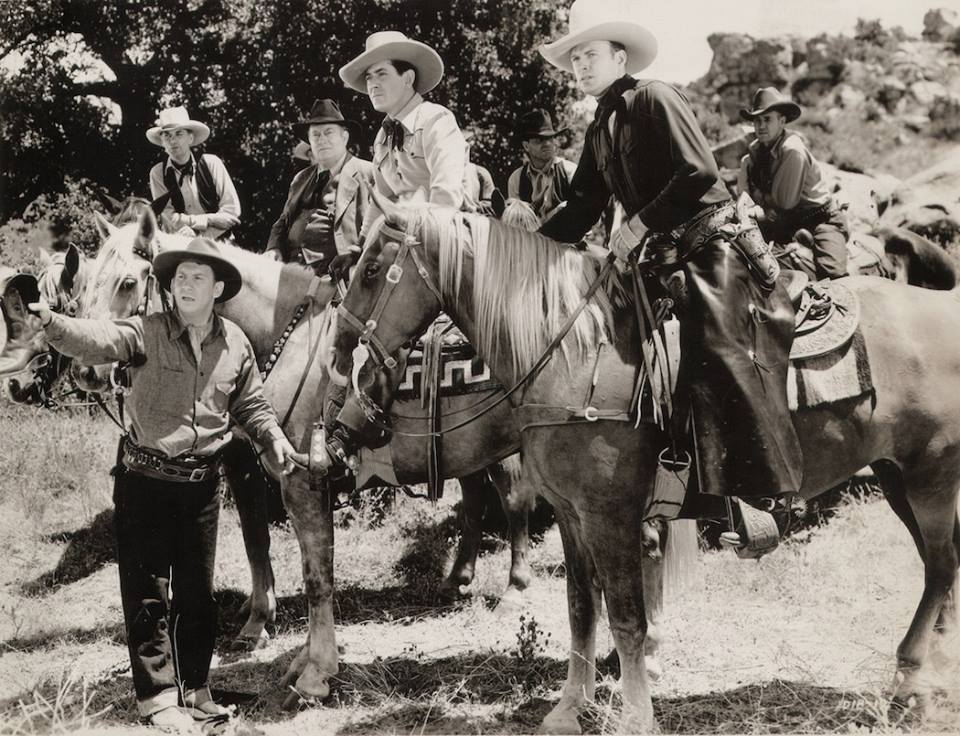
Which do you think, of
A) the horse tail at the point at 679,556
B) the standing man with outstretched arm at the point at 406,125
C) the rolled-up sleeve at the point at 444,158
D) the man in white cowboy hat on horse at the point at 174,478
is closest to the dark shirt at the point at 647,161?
the rolled-up sleeve at the point at 444,158

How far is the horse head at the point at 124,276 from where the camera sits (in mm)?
4863

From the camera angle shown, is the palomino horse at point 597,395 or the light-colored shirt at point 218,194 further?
the light-colored shirt at point 218,194

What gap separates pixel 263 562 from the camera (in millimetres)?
5957

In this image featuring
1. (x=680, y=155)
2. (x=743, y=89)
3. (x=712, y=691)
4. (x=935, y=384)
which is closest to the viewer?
(x=680, y=155)

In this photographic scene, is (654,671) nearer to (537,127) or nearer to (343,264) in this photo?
(343,264)

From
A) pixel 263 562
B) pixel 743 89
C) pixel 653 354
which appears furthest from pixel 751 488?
pixel 743 89

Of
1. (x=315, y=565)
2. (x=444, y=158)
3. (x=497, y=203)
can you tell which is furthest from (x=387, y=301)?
(x=497, y=203)

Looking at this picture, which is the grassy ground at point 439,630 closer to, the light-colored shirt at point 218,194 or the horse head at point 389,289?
the horse head at point 389,289

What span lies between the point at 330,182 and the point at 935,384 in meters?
4.23

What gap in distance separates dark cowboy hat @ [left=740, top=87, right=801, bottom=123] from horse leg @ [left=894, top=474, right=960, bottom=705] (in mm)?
2886

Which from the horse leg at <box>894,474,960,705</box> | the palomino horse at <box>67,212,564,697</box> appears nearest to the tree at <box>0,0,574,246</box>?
the palomino horse at <box>67,212,564,697</box>

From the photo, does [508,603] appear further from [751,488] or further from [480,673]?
[751,488]

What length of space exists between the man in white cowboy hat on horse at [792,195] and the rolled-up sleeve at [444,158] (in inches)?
88.4

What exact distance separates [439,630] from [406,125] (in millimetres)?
3466
